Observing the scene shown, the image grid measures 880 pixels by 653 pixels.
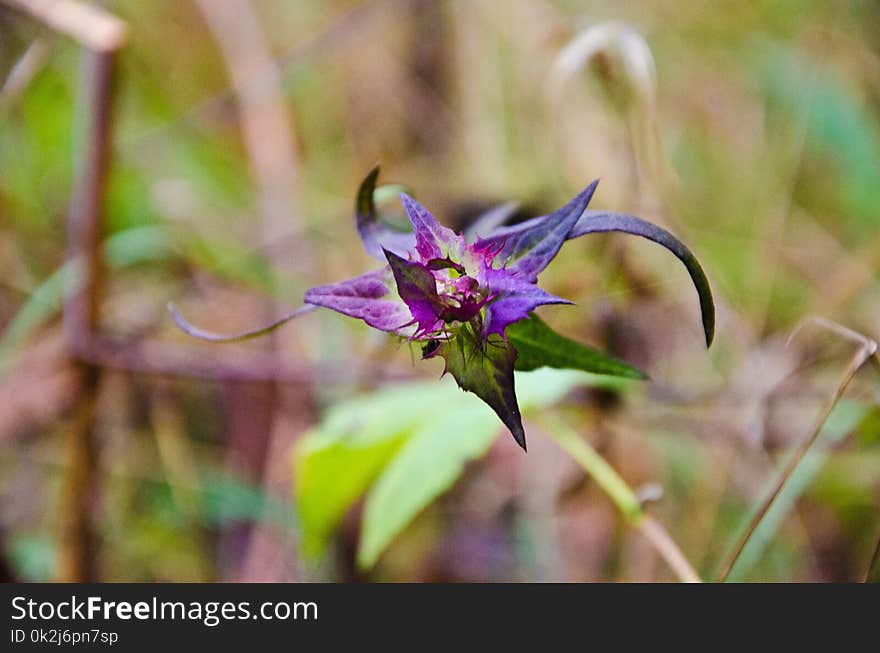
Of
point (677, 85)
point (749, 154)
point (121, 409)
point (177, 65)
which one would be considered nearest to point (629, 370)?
point (121, 409)

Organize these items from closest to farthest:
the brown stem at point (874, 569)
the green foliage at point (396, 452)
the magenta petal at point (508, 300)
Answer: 1. the magenta petal at point (508, 300)
2. the brown stem at point (874, 569)
3. the green foliage at point (396, 452)

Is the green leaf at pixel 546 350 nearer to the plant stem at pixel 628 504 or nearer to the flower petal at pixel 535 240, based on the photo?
the flower petal at pixel 535 240

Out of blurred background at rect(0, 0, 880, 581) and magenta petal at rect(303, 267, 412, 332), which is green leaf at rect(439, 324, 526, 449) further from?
blurred background at rect(0, 0, 880, 581)

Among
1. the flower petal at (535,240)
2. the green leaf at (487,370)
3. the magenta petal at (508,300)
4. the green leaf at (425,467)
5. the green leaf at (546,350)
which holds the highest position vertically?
the green leaf at (425,467)

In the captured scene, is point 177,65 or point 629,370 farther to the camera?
point 177,65

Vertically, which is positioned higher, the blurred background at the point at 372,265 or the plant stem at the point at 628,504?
the blurred background at the point at 372,265

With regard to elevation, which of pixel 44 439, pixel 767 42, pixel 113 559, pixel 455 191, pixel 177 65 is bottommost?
pixel 113 559

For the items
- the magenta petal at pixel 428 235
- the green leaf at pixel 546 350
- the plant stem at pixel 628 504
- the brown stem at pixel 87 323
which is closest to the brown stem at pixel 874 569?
the plant stem at pixel 628 504

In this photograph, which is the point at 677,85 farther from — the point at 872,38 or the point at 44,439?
the point at 44,439
